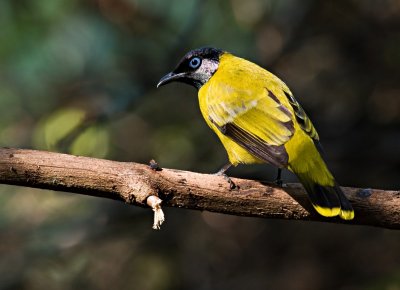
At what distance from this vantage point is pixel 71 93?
767 cm

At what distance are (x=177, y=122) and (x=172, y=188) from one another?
4.08m

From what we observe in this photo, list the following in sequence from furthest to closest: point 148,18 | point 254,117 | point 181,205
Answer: point 148,18 → point 254,117 → point 181,205

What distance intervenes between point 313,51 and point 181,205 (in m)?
4.61

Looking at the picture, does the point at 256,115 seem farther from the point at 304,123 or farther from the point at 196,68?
the point at 196,68

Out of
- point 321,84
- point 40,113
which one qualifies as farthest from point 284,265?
point 40,113

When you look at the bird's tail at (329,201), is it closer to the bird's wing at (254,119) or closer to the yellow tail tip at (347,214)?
the yellow tail tip at (347,214)

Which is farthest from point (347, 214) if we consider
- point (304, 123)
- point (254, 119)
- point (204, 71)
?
point (204, 71)

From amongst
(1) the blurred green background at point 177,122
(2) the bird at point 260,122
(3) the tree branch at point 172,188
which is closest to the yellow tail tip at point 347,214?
(2) the bird at point 260,122

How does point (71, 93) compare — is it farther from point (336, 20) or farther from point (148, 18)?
point (336, 20)

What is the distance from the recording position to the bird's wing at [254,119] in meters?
4.20

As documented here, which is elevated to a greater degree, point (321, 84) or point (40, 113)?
point (321, 84)

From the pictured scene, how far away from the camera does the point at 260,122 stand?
443 cm

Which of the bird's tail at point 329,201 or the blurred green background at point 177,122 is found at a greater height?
the bird's tail at point 329,201

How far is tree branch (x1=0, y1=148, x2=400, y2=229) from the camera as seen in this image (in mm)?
3492
